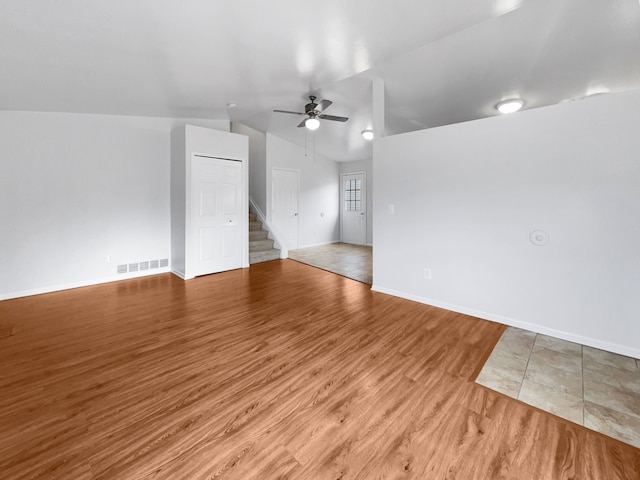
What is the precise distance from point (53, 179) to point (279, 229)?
166 inches

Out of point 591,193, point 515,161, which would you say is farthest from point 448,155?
point 591,193

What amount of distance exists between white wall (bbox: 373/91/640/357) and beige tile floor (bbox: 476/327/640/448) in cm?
30

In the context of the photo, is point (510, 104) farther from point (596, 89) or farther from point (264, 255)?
point (264, 255)

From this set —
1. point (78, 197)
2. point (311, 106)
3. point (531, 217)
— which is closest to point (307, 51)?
point (311, 106)

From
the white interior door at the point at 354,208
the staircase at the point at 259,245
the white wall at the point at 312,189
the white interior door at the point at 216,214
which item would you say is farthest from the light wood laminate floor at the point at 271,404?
the white interior door at the point at 354,208

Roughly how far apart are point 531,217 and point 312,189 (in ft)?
19.0

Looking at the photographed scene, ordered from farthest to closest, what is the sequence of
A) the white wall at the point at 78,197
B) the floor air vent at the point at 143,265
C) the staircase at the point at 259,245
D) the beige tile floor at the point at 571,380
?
the staircase at the point at 259,245 → the floor air vent at the point at 143,265 → the white wall at the point at 78,197 → the beige tile floor at the point at 571,380

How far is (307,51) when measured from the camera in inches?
115

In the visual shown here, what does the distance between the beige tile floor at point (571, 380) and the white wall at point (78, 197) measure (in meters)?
5.26

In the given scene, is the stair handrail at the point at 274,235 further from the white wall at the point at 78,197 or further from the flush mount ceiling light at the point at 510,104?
the flush mount ceiling light at the point at 510,104

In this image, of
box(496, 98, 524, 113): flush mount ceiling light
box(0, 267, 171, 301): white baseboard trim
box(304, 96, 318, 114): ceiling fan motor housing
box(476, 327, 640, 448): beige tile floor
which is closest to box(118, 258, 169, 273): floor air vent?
box(0, 267, 171, 301): white baseboard trim

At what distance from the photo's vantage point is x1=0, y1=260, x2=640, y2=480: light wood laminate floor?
1384mm

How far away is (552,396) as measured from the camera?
6.18ft

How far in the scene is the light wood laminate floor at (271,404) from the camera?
1384mm
